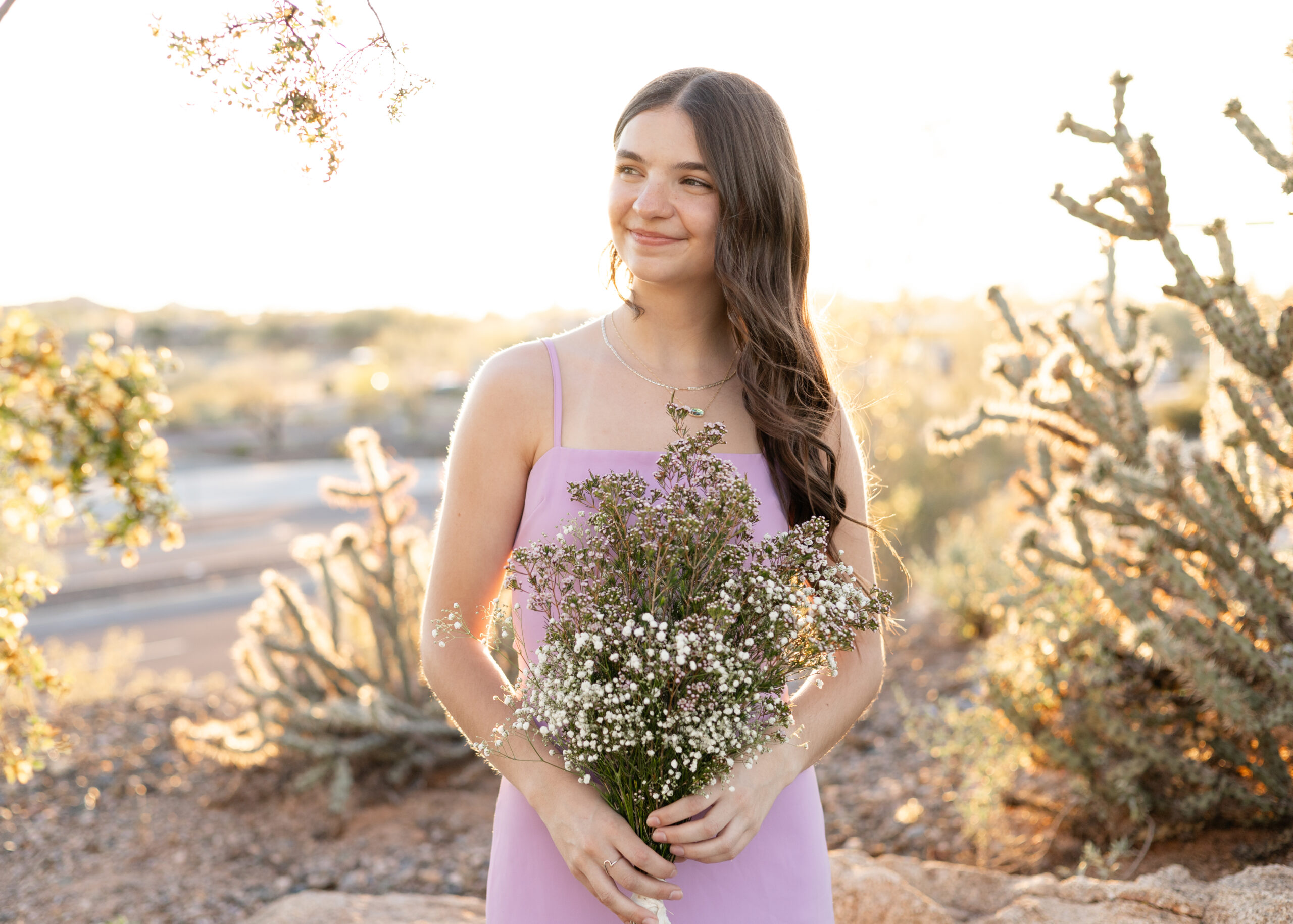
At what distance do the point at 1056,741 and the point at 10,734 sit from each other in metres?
5.15

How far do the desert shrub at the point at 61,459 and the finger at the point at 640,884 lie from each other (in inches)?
77.7

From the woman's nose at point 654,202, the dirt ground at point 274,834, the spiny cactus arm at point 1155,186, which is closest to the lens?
the woman's nose at point 654,202

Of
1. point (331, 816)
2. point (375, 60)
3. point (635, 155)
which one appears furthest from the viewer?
point (331, 816)

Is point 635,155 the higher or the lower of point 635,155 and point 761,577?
the higher

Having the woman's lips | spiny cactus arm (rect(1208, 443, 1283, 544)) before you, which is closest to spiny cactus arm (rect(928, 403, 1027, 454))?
spiny cactus arm (rect(1208, 443, 1283, 544))

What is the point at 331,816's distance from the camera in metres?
4.29

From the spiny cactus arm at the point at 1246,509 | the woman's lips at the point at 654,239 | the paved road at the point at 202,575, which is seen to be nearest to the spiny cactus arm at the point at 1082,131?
the spiny cactus arm at the point at 1246,509

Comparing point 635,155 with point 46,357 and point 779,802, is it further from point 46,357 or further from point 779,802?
point 46,357

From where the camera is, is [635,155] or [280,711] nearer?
[635,155]

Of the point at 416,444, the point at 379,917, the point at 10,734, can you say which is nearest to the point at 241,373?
the point at 416,444

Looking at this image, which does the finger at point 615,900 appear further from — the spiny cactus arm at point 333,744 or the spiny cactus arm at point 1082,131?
the spiny cactus arm at point 333,744

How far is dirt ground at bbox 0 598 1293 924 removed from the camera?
11.9 ft

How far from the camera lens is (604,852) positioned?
5.12ft

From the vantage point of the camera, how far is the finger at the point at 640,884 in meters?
1.55
